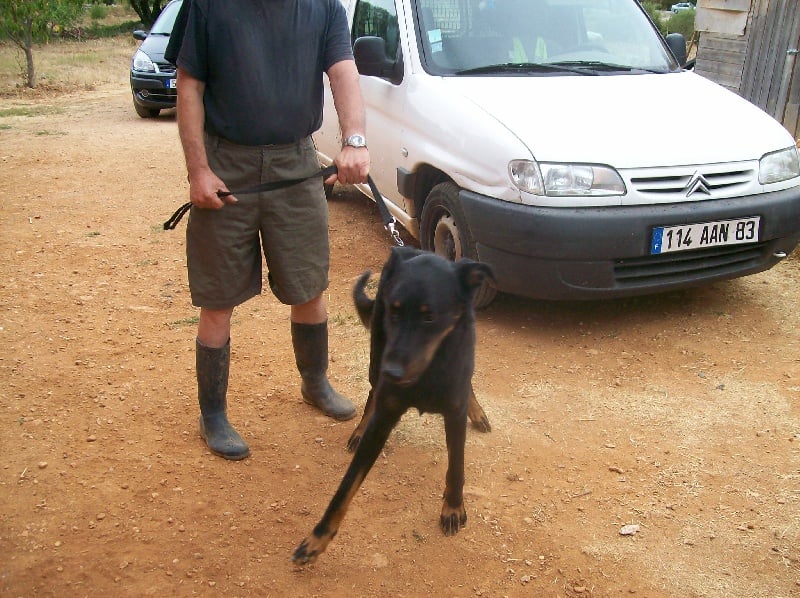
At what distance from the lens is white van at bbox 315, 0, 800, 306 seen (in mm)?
4344

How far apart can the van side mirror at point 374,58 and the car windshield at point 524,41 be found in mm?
264

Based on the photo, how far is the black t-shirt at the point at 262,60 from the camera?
3.04 metres

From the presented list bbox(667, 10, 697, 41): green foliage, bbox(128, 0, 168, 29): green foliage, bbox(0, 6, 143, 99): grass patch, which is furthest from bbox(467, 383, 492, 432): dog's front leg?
bbox(128, 0, 168, 29): green foliage

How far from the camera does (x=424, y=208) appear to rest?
5.27 metres

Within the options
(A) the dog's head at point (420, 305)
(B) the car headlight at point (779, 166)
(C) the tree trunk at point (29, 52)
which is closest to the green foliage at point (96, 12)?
(C) the tree trunk at point (29, 52)

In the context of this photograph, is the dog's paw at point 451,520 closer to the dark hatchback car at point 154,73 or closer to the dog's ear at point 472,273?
the dog's ear at point 472,273

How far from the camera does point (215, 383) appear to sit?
362 centimetres

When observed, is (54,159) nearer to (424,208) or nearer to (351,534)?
(424,208)

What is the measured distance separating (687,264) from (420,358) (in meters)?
2.69

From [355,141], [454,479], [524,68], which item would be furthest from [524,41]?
[454,479]

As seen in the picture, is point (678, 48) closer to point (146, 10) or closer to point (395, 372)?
point (395, 372)

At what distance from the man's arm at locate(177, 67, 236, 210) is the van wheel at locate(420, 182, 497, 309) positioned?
6.04ft

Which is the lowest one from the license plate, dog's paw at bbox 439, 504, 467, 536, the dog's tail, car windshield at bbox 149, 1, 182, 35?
dog's paw at bbox 439, 504, 467, 536

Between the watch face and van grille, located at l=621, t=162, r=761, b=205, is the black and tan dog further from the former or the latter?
van grille, located at l=621, t=162, r=761, b=205
